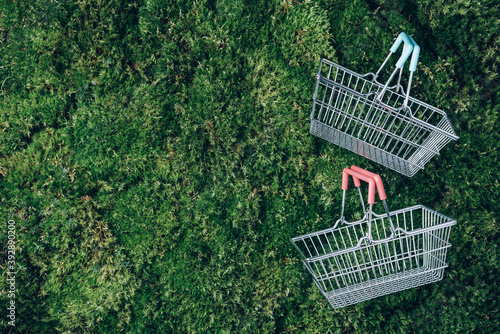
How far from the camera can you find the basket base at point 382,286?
3129mm

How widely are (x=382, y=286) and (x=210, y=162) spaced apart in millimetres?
1847

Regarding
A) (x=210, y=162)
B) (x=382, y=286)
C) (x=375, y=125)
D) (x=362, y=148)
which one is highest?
(x=375, y=125)

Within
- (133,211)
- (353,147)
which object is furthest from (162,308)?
(353,147)

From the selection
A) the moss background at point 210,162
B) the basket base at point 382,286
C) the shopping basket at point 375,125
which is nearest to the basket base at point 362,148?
the shopping basket at point 375,125

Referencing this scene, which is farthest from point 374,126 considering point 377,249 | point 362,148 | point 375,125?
point 377,249

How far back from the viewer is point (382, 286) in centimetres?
324

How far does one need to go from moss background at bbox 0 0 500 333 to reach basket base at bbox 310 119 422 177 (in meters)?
0.24

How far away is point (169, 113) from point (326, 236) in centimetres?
183

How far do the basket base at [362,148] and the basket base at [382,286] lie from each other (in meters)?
0.82

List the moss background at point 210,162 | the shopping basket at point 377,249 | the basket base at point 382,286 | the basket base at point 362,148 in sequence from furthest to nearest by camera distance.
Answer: the moss background at point 210,162
the basket base at point 362,148
the basket base at point 382,286
the shopping basket at point 377,249

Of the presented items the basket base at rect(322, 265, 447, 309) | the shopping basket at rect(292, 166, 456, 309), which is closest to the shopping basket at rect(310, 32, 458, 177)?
the shopping basket at rect(292, 166, 456, 309)

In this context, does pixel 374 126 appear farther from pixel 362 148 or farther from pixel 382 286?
pixel 382 286

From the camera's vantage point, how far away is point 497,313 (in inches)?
143

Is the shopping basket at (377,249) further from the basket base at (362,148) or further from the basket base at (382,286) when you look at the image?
the basket base at (362,148)
